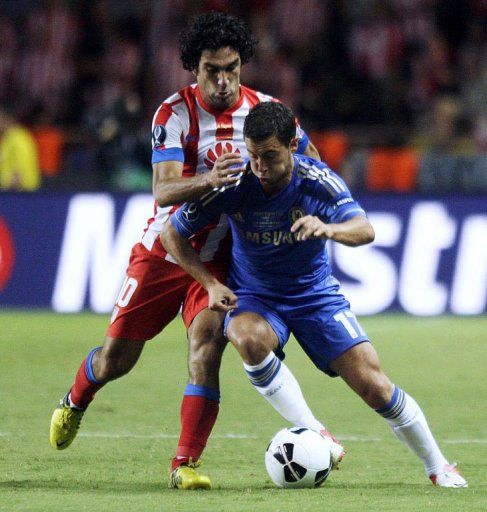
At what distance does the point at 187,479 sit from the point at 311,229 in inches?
50.1

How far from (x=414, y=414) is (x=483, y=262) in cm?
694

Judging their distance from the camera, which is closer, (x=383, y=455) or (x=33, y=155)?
(x=383, y=455)

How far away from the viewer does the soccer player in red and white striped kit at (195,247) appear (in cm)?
596

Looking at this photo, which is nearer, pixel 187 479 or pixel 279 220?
pixel 187 479

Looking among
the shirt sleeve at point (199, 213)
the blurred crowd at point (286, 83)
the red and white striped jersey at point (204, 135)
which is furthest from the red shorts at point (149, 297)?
the blurred crowd at point (286, 83)

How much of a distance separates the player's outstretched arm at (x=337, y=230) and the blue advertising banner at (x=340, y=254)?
694 cm

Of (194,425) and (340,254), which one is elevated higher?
(194,425)

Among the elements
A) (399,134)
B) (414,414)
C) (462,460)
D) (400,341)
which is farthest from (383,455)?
(399,134)

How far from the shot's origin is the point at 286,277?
19.5 ft

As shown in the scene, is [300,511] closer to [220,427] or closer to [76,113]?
[220,427]

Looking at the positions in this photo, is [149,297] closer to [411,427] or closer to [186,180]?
[186,180]

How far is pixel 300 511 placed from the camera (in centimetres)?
506

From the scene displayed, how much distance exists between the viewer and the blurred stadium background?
12.6 meters

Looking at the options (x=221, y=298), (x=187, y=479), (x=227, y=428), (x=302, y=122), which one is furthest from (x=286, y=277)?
(x=302, y=122)
